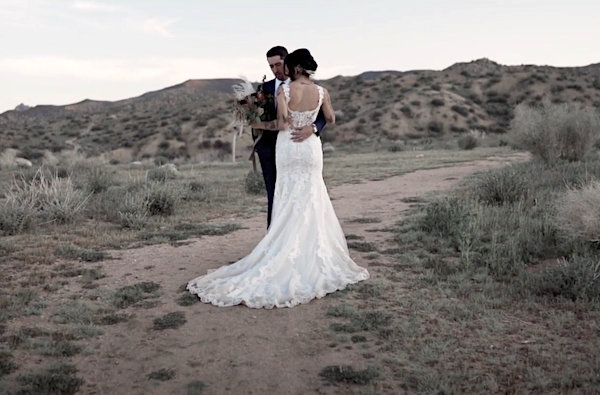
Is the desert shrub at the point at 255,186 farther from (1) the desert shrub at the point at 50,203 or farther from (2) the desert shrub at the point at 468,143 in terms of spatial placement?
(2) the desert shrub at the point at 468,143

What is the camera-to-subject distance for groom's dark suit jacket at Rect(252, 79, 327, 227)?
653 cm

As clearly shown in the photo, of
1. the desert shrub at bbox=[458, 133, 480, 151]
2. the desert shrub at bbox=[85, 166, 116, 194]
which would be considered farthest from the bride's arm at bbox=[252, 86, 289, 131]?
the desert shrub at bbox=[458, 133, 480, 151]

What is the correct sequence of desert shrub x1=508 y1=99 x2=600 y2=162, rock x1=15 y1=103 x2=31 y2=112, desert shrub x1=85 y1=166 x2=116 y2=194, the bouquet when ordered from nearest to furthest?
the bouquet → desert shrub x1=85 y1=166 x2=116 y2=194 → desert shrub x1=508 y1=99 x2=600 y2=162 → rock x1=15 y1=103 x2=31 y2=112

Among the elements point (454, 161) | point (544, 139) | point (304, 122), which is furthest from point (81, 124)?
point (304, 122)

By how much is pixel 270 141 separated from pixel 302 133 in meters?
0.76

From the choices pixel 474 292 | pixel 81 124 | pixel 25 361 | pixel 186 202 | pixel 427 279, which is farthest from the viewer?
pixel 81 124

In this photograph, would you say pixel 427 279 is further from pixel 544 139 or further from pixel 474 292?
pixel 544 139

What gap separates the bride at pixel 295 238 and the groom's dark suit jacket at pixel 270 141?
189mm

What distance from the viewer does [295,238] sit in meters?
6.05

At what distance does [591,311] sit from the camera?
4941 mm

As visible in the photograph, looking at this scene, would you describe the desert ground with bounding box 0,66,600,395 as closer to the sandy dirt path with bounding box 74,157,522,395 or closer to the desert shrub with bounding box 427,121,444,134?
the sandy dirt path with bounding box 74,157,522,395

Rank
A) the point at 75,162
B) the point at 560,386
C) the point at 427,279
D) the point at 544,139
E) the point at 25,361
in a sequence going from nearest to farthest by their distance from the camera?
the point at 560,386 < the point at 25,361 < the point at 427,279 < the point at 544,139 < the point at 75,162

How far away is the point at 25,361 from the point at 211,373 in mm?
1428

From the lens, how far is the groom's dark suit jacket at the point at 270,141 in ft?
21.4
